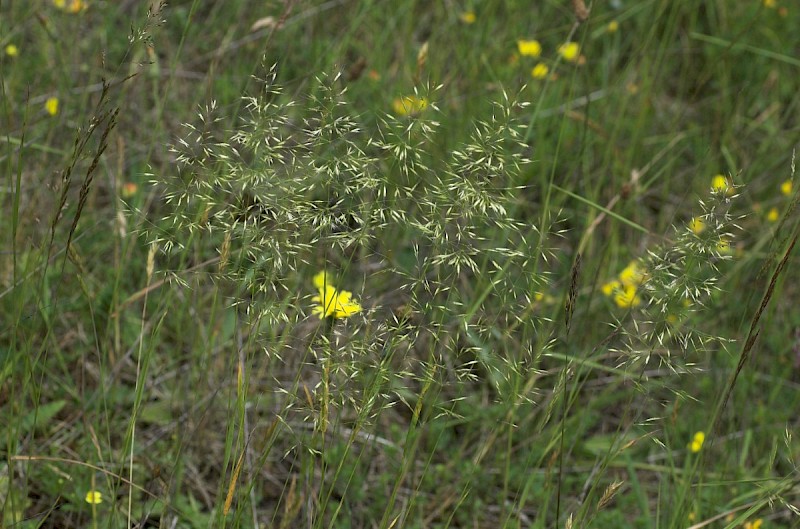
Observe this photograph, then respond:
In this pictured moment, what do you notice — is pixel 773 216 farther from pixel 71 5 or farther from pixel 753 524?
pixel 71 5

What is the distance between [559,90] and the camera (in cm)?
298

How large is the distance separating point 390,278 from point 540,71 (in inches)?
39.3

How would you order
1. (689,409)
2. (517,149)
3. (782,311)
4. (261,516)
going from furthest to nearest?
(517,149) < (782,311) < (689,409) < (261,516)

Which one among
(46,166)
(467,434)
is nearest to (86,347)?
(46,166)

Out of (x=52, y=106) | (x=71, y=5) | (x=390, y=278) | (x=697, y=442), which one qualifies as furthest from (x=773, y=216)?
(x=71, y=5)

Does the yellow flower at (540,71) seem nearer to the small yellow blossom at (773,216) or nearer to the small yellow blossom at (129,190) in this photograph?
the small yellow blossom at (773,216)

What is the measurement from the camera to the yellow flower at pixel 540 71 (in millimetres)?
2996

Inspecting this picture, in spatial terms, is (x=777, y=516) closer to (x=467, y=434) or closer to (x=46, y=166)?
(x=467, y=434)

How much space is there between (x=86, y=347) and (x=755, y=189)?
2.09 metres

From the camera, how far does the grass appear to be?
4.04ft

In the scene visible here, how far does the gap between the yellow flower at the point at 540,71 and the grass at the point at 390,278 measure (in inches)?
1.1

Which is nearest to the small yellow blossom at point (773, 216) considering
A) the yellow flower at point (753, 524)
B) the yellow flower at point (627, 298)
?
the yellow flower at point (627, 298)

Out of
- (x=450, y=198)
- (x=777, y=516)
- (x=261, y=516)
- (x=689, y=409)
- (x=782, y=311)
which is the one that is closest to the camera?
(x=450, y=198)

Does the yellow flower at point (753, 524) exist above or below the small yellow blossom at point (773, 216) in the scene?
above
